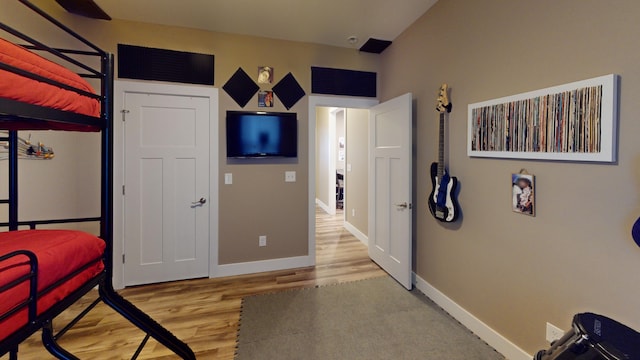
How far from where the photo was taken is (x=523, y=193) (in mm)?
1721

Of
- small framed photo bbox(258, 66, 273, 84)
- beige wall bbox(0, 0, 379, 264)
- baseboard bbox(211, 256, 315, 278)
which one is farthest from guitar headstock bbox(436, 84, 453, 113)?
baseboard bbox(211, 256, 315, 278)

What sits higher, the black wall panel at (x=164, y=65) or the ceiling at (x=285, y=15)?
the ceiling at (x=285, y=15)

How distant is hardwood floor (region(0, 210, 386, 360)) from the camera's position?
1908mm

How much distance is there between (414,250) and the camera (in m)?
2.88

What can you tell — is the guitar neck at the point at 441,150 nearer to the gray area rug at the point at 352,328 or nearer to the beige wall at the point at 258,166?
the gray area rug at the point at 352,328

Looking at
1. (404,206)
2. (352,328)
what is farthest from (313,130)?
(352,328)

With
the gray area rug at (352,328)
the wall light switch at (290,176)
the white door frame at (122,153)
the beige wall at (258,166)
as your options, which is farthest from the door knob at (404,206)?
the white door frame at (122,153)

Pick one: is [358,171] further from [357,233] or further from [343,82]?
[343,82]

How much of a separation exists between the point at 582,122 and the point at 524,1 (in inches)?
34.7

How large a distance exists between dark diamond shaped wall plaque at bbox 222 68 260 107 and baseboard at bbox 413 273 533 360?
8.92 ft

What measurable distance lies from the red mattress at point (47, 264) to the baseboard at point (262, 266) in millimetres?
1905

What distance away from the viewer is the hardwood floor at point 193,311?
1.91 m

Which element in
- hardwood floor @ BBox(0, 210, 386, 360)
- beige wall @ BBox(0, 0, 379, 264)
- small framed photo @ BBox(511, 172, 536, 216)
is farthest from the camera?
beige wall @ BBox(0, 0, 379, 264)

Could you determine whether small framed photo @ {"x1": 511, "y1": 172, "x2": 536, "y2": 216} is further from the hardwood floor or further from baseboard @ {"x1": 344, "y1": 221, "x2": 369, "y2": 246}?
baseboard @ {"x1": 344, "y1": 221, "x2": 369, "y2": 246}
